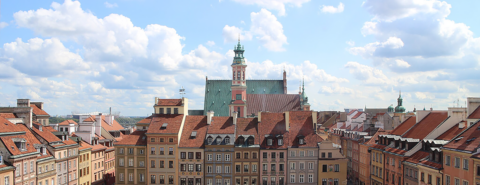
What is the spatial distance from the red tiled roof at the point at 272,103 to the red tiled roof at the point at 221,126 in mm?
57112

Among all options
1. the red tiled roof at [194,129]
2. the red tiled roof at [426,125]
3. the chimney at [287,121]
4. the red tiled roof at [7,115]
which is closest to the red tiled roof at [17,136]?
the red tiled roof at [7,115]

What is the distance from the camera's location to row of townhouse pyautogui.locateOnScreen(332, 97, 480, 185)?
49750 mm

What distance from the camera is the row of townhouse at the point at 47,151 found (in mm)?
59500

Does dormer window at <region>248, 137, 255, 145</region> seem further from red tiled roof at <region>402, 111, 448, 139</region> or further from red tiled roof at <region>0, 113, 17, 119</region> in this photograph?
red tiled roof at <region>0, 113, 17, 119</region>

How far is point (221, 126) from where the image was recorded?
80.5 meters

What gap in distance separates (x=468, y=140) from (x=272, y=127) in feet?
122

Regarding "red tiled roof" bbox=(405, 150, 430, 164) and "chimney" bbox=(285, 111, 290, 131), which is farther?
"chimney" bbox=(285, 111, 290, 131)

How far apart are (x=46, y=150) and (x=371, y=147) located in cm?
5801

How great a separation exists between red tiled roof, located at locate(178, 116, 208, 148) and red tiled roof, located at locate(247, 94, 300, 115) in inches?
2257

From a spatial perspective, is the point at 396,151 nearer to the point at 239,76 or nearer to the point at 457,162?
the point at 457,162

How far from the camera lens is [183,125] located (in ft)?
269

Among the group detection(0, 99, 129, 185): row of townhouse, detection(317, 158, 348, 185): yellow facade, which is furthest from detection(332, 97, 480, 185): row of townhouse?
detection(0, 99, 129, 185): row of townhouse

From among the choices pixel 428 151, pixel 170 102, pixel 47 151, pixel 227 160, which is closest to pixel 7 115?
pixel 47 151

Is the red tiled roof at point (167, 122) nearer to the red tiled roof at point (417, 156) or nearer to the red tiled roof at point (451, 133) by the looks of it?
the red tiled roof at point (417, 156)
